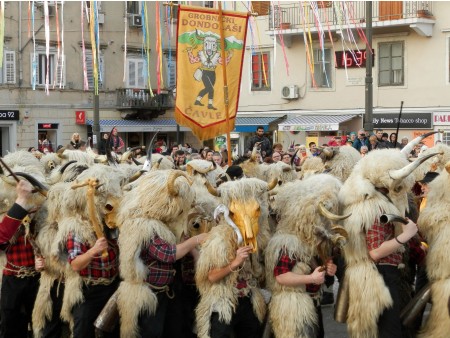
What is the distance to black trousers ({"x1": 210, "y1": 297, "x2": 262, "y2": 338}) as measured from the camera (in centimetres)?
536

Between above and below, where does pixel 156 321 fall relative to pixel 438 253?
below

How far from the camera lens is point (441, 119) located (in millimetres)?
25078

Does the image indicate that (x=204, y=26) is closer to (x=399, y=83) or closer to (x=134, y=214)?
(x=134, y=214)

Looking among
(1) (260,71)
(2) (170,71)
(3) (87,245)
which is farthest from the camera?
(2) (170,71)

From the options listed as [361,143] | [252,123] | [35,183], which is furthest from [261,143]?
[252,123]

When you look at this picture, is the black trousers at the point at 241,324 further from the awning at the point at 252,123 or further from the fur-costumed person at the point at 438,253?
the awning at the point at 252,123

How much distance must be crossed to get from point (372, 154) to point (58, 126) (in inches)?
1095

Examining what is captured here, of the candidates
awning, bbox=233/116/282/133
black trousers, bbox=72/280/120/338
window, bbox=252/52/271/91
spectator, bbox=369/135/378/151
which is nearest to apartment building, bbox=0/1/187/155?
window, bbox=252/52/271/91

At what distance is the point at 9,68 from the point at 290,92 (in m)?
11.4

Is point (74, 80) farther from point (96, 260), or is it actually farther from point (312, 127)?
point (96, 260)

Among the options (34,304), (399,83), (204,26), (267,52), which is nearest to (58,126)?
(267,52)

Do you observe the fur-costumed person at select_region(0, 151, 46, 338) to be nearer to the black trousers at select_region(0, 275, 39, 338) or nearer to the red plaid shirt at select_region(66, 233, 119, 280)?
the black trousers at select_region(0, 275, 39, 338)

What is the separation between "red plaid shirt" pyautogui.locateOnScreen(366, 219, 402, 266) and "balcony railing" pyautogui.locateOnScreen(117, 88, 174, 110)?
29.1 m

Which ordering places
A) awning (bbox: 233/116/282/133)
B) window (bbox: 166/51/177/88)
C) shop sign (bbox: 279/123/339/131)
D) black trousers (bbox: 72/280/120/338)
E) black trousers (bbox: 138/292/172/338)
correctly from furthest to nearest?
window (bbox: 166/51/177/88) < awning (bbox: 233/116/282/133) < shop sign (bbox: 279/123/339/131) < black trousers (bbox: 72/280/120/338) < black trousers (bbox: 138/292/172/338)
